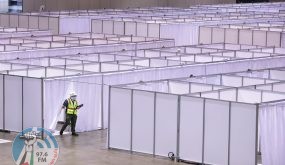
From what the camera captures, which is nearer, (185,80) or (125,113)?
(125,113)

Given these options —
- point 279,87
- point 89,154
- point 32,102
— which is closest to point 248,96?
point 279,87

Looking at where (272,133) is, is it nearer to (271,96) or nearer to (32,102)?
(271,96)

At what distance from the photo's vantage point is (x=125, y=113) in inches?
1246

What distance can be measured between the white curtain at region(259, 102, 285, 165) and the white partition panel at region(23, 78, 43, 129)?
10.4 metres

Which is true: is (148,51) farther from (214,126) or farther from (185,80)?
(214,126)

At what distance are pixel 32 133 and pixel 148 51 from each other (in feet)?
103

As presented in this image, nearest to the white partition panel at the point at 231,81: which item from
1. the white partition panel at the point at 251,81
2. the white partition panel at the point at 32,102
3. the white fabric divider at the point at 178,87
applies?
the white partition panel at the point at 251,81

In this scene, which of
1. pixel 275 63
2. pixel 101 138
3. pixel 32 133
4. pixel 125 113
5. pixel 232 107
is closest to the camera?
pixel 32 133

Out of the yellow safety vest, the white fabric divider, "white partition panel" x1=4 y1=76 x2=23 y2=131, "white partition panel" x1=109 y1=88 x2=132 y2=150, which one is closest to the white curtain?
"white partition panel" x1=109 y1=88 x2=132 y2=150

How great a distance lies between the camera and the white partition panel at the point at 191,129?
29438 millimetres

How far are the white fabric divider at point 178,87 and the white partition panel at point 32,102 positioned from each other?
5.65 meters

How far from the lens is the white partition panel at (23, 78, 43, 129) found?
34.5 metres

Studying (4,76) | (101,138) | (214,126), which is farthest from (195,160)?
(4,76)

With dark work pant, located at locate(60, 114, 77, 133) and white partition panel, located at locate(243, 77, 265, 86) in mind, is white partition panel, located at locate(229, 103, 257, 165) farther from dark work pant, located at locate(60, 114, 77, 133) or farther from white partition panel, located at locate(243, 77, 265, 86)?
white partition panel, located at locate(243, 77, 265, 86)
